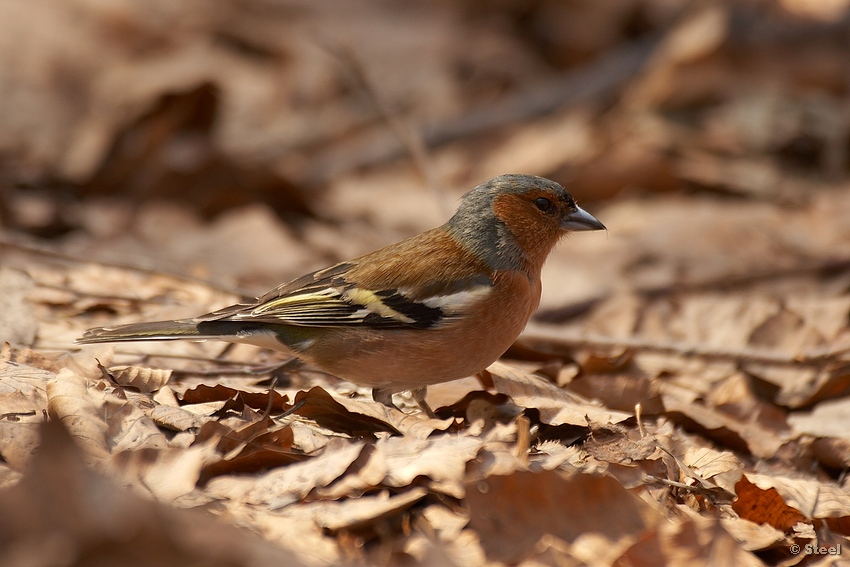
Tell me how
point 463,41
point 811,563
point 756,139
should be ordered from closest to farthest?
point 811,563, point 756,139, point 463,41

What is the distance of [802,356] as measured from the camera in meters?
5.72

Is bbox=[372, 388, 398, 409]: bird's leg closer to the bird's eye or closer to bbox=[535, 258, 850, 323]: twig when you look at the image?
the bird's eye

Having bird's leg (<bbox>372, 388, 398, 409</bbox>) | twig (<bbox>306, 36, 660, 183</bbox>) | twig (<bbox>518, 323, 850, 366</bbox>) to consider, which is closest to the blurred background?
twig (<bbox>306, 36, 660, 183</bbox>)

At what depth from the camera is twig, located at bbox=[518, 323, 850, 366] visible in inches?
226

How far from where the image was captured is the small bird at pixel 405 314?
463 centimetres

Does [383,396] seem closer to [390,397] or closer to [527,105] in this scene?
Result: [390,397]

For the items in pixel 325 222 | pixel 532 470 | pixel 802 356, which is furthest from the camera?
pixel 325 222

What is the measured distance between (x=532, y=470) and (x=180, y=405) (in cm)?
180

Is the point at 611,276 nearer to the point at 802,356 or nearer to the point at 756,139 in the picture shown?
the point at 802,356

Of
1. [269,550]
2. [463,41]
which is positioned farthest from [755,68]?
[269,550]

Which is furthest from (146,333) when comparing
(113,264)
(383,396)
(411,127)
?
(411,127)

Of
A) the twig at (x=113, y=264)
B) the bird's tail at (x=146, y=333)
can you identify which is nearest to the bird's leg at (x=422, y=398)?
the bird's tail at (x=146, y=333)

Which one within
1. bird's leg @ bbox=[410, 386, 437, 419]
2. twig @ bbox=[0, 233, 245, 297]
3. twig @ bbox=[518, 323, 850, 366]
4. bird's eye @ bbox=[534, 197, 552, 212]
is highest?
bird's eye @ bbox=[534, 197, 552, 212]

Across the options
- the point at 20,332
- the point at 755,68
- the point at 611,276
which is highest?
the point at 755,68
